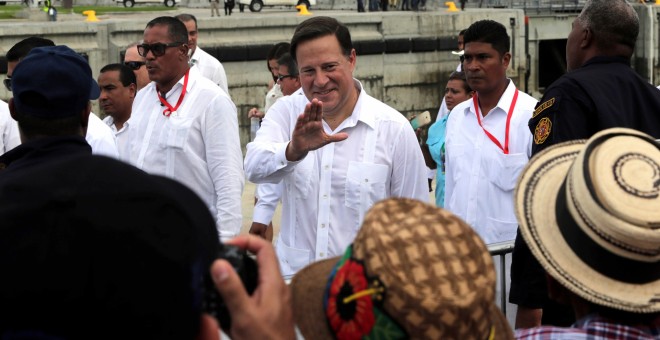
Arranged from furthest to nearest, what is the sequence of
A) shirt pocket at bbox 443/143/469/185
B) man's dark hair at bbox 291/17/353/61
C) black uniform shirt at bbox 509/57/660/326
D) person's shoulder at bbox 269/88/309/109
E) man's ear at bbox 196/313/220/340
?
1. shirt pocket at bbox 443/143/469/185
2. person's shoulder at bbox 269/88/309/109
3. man's dark hair at bbox 291/17/353/61
4. black uniform shirt at bbox 509/57/660/326
5. man's ear at bbox 196/313/220/340

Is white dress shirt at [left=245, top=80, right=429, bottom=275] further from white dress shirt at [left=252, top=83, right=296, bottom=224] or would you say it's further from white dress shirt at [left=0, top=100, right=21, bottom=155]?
white dress shirt at [left=0, top=100, right=21, bottom=155]

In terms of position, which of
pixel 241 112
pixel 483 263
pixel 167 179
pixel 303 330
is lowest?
pixel 241 112

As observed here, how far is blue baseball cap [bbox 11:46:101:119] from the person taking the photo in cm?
379

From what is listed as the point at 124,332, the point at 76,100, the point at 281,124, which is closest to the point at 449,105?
the point at 281,124

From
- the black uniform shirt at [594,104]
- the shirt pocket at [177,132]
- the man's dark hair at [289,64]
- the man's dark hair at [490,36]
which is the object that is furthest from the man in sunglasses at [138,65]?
the black uniform shirt at [594,104]

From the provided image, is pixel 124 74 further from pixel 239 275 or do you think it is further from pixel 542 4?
pixel 542 4

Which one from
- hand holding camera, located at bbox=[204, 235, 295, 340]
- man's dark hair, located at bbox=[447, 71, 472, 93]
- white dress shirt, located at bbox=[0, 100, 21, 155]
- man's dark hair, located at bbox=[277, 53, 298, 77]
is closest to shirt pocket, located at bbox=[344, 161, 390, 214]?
white dress shirt, located at bbox=[0, 100, 21, 155]

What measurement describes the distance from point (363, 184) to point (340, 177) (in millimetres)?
115

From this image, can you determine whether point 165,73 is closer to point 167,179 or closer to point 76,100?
point 76,100

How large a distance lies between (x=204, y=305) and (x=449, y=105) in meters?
7.14

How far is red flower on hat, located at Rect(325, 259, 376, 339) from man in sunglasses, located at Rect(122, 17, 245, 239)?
3.68 meters

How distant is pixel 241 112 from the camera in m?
17.9

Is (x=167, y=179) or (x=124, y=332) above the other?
(x=167, y=179)

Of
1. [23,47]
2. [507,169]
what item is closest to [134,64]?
[23,47]
